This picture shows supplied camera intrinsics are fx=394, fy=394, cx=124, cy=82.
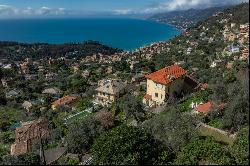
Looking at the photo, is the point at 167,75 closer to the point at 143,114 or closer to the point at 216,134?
the point at 143,114

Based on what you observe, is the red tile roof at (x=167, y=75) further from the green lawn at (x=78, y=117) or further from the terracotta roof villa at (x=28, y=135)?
the terracotta roof villa at (x=28, y=135)

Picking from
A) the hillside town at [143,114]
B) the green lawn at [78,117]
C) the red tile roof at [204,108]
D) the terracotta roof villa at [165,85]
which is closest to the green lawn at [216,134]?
the hillside town at [143,114]

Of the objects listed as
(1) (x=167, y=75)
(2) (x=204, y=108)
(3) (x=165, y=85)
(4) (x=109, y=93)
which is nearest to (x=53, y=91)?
(4) (x=109, y=93)

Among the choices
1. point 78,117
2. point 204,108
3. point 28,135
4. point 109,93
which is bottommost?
point 28,135

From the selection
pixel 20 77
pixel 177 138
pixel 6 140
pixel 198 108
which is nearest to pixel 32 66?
pixel 20 77

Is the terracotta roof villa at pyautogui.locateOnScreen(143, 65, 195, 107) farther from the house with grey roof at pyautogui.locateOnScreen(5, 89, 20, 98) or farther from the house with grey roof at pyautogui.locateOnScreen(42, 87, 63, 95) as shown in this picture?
the house with grey roof at pyautogui.locateOnScreen(5, 89, 20, 98)

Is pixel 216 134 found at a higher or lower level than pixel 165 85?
lower

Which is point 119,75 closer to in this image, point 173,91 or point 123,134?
point 173,91

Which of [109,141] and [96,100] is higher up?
[109,141]

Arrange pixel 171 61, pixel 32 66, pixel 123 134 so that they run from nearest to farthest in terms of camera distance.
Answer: pixel 123 134 < pixel 171 61 < pixel 32 66
